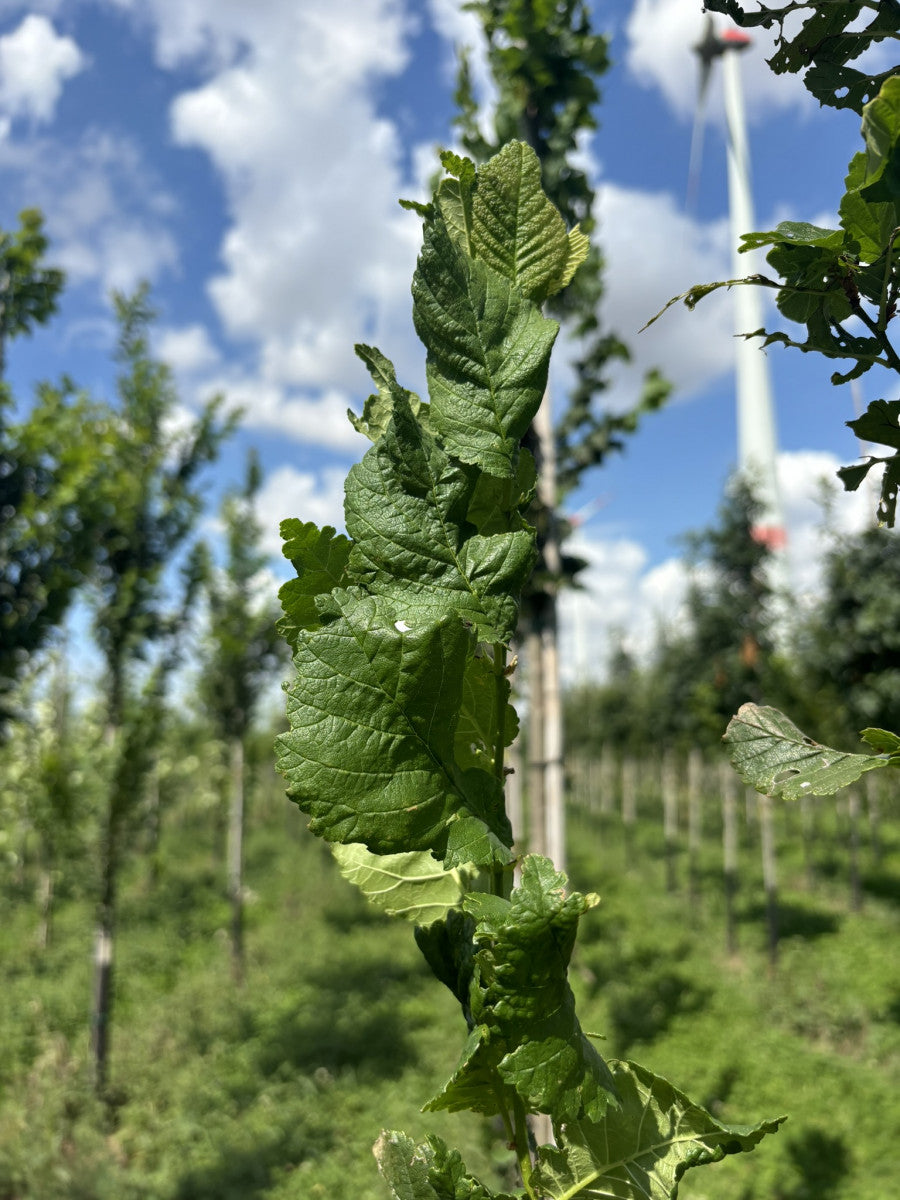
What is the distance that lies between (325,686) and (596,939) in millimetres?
12582

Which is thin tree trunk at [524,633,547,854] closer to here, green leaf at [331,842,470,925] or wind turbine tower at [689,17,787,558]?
green leaf at [331,842,470,925]

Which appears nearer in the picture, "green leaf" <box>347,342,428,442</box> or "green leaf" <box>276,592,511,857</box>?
"green leaf" <box>276,592,511,857</box>

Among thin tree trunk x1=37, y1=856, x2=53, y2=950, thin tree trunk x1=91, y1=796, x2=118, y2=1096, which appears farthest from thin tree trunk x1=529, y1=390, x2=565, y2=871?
thin tree trunk x1=37, y1=856, x2=53, y2=950

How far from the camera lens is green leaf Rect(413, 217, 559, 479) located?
3.52 feet

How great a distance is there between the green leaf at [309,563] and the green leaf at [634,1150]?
0.77m

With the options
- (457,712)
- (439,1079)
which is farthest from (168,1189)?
(457,712)

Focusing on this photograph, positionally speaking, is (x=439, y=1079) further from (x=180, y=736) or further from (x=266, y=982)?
(x=180, y=736)

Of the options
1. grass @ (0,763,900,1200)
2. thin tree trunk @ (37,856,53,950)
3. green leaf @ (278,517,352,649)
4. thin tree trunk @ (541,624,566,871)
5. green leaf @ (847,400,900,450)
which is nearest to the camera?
green leaf @ (278,517,352,649)

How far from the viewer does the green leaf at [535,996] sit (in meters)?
0.89

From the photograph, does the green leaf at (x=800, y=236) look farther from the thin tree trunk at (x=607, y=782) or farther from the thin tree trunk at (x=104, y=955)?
the thin tree trunk at (x=607, y=782)

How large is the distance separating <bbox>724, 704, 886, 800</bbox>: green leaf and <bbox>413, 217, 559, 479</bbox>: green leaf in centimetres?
52

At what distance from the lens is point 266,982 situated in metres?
11.6

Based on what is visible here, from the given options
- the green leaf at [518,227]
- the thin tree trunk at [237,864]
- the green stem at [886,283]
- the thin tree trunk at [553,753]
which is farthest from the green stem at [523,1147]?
the thin tree trunk at [237,864]

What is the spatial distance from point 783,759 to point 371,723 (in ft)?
1.97
